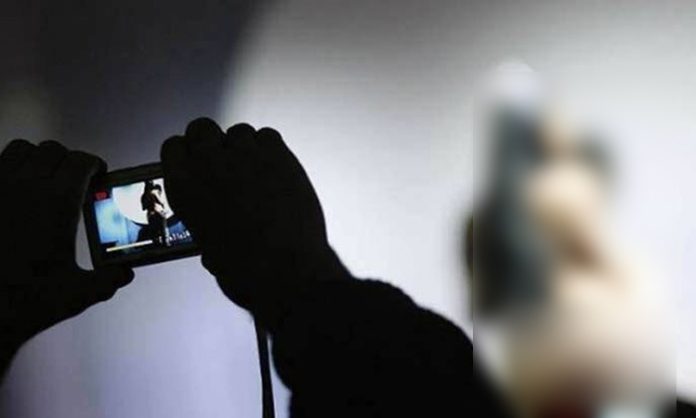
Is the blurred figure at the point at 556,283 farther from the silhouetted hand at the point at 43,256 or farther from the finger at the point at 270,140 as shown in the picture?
the silhouetted hand at the point at 43,256

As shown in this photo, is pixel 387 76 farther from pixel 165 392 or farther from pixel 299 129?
pixel 165 392

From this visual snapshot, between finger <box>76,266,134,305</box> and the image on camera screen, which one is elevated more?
the image on camera screen

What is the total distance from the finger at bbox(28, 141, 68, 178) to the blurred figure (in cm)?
31

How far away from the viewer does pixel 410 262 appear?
0.74m

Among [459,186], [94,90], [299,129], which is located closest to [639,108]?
[459,186]

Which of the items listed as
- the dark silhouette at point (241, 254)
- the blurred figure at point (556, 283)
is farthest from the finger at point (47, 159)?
the blurred figure at point (556, 283)

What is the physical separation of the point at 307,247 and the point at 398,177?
123 millimetres

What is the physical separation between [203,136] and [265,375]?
0.19 m

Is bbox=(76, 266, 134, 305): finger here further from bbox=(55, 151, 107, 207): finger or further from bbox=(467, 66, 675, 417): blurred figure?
bbox=(467, 66, 675, 417): blurred figure

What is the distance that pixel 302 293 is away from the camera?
574 mm

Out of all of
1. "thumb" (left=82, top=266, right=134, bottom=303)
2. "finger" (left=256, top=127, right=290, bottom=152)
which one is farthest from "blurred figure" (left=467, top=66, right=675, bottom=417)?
"thumb" (left=82, top=266, right=134, bottom=303)

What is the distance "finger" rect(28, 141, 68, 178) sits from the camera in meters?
0.70

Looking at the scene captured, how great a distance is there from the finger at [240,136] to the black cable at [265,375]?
136 mm

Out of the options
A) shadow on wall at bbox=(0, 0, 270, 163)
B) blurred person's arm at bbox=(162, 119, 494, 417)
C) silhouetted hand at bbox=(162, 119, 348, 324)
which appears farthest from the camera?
shadow on wall at bbox=(0, 0, 270, 163)
